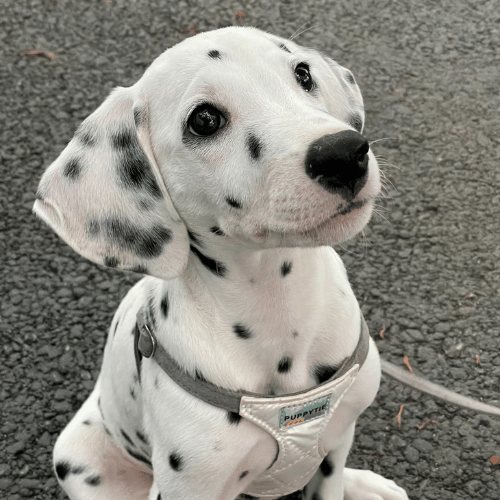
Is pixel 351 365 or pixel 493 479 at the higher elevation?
pixel 351 365

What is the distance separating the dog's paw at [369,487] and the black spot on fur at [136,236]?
166 cm

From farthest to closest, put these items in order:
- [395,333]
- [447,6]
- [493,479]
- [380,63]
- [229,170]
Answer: [447,6] < [380,63] < [395,333] < [493,479] < [229,170]

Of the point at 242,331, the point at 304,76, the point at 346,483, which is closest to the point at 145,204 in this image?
the point at 242,331

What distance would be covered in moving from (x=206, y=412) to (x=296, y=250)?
1.95 ft

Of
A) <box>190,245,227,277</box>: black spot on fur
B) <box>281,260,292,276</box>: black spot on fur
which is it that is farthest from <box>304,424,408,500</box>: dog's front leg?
<box>190,245,227,277</box>: black spot on fur

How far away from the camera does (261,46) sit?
226 cm

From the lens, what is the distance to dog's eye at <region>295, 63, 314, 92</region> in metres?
2.33

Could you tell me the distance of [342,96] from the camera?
2.56 meters

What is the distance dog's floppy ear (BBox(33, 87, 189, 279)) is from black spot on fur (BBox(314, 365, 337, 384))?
62cm

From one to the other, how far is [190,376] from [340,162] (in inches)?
35.1

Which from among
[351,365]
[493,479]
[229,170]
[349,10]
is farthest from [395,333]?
[349,10]

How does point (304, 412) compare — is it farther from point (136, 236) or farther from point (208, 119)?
point (208, 119)

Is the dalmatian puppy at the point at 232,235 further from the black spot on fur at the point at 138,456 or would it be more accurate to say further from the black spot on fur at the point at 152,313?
the black spot on fur at the point at 138,456

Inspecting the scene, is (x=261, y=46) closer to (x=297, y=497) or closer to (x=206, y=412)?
(x=206, y=412)
